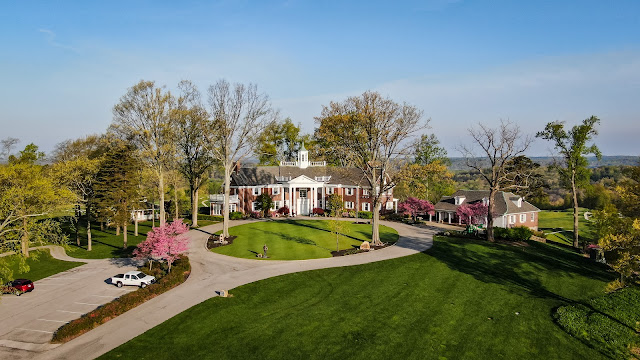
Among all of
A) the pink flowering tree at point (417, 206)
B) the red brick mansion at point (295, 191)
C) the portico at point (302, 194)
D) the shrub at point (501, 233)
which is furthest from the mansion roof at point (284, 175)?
the shrub at point (501, 233)

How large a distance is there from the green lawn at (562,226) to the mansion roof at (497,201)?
10132 mm

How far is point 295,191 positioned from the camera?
66.8m

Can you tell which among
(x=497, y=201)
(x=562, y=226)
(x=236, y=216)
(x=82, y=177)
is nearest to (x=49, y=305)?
(x=82, y=177)

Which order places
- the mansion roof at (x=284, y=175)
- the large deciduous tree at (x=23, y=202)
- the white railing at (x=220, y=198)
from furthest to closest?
the mansion roof at (x=284, y=175)
the white railing at (x=220, y=198)
the large deciduous tree at (x=23, y=202)

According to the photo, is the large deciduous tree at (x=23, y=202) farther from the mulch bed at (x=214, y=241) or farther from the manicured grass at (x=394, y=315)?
the mulch bed at (x=214, y=241)

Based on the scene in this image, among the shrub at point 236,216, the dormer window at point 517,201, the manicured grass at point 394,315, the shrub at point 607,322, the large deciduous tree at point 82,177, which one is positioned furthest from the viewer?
the shrub at point 236,216

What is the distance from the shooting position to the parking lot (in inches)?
840

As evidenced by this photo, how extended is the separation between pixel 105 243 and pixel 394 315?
3855 centimetres

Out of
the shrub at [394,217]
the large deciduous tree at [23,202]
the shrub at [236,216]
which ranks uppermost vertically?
the large deciduous tree at [23,202]

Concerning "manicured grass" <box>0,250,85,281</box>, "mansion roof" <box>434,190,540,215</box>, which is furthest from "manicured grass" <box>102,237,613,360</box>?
"mansion roof" <box>434,190,540,215</box>

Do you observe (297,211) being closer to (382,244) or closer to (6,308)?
(382,244)

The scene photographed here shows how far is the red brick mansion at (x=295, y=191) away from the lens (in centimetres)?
6481

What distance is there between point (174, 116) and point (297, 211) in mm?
29277

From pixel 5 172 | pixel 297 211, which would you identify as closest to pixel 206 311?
pixel 5 172
